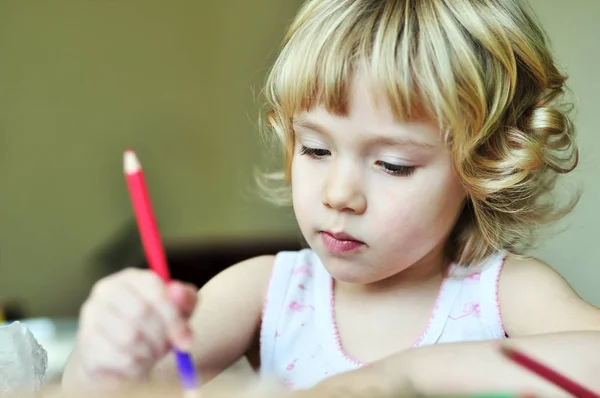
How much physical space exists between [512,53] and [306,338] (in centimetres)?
33

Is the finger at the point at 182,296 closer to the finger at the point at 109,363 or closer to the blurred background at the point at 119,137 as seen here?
the finger at the point at 109,363

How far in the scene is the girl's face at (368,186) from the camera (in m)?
0.59

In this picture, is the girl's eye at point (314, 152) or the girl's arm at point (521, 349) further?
the girl's eye at point (314, 152)

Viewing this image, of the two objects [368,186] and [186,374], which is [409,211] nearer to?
[368,186]

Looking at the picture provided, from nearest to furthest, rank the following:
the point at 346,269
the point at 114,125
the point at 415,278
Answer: the point at 346,269 → the point at 415,278 → the point at 114,125

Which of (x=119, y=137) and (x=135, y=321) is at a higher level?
(x=135, y=321)

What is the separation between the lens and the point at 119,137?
6.82 feet

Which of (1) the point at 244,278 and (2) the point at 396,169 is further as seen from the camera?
(1) the point at 244,278

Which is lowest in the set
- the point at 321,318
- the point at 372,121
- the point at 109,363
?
the point at 321,318

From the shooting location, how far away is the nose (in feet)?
1.93

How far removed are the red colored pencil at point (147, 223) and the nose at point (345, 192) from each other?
0.71ft

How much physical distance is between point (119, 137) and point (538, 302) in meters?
1.61

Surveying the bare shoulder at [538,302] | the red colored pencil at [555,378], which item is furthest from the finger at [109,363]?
the bare shoulder at [538,302]

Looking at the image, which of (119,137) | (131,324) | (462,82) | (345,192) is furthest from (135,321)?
(119,137)
